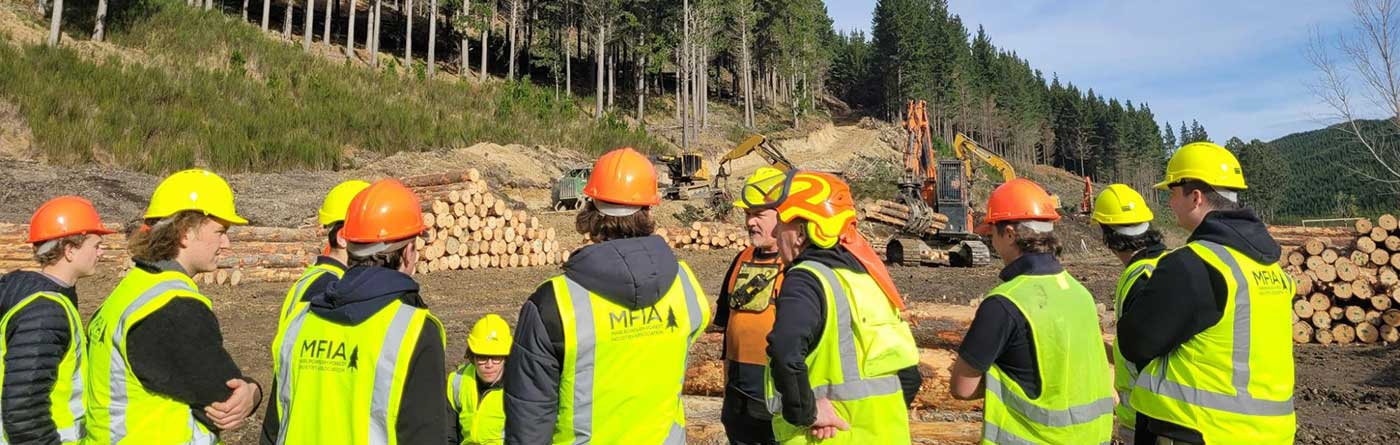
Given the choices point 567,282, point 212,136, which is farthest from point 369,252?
point 212,136

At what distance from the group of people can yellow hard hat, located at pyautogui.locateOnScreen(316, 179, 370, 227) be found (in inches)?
21.1

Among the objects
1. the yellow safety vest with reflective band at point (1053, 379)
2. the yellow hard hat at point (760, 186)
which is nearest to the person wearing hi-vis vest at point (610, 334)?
the yellow hard hat at point (760, 186)

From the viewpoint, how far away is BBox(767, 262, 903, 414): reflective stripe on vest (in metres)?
2.45

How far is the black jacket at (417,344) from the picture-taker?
2029mm

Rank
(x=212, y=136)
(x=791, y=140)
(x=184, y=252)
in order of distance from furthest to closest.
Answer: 1. (x=791, y=140)
2. (x=212, y=136)
3. (x=184, y=252)

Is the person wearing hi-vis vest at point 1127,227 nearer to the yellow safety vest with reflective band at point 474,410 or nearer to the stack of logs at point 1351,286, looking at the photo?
the yellow safety vest with reflective band at point 474,410

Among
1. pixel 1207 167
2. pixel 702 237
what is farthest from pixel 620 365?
pixel 702 237

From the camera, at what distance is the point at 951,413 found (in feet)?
15.5

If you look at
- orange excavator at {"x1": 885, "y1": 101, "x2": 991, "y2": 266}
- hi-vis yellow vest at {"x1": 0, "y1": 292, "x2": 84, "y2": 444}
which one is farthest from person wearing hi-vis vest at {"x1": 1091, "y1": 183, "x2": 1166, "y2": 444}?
orange excavator at {"x1": 885, "y1": 101, "x2": 991, "y2": 266}

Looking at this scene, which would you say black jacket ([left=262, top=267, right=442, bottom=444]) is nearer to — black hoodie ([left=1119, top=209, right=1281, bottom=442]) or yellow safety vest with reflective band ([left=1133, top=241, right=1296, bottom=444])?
black hoodie ([left=1119, top=209, right=1281, bottom=442])

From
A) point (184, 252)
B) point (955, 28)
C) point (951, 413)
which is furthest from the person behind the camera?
point (955, 28)

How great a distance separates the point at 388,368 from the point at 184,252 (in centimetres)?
99

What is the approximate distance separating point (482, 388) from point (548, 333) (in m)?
1.80

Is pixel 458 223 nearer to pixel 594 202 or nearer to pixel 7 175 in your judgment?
pixel 7 175
